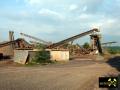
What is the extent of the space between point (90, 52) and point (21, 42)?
53.1ft

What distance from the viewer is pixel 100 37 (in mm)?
62688

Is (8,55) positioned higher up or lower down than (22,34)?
lower down

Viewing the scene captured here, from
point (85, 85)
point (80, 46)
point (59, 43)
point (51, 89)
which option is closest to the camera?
point (51, 89)

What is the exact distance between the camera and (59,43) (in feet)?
193

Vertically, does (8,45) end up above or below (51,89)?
above

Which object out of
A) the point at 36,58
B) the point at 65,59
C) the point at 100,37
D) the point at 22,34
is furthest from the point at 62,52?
the point at 22,34

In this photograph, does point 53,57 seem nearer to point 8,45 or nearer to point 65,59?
point 65,59

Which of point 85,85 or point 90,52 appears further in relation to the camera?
point 90,52

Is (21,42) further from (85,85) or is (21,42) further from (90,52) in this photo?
(85,85)

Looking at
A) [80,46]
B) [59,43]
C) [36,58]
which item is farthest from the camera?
[80,46]

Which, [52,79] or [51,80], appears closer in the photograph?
[51,80]

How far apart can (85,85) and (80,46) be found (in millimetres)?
54400

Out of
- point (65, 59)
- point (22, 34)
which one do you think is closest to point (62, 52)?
point (65, 59)

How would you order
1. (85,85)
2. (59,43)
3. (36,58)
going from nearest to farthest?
1. (85,85)
2. (36,58)
3. (59,43)
